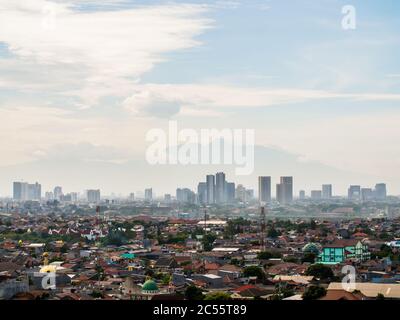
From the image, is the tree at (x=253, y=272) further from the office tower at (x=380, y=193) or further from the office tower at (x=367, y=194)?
the office tower at (x=367, y=194)

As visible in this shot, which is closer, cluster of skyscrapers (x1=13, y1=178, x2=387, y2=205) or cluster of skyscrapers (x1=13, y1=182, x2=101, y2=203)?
cluster of skyscrapers (x1=13, y1=178, x2=387, y2=205)

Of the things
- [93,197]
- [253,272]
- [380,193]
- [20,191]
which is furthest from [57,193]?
[253,272]

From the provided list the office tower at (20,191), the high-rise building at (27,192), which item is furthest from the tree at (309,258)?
the high-rise building at (27,192)

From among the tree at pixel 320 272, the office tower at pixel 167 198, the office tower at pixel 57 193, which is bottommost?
the tree at pixel 320 272

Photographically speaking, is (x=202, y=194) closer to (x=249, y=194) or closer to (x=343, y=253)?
(x=249, y=194)

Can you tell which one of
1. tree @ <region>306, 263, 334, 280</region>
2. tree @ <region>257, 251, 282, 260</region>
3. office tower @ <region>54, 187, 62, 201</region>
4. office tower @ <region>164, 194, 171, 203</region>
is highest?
office tower @ <region>54, 187, 62, 201</region>

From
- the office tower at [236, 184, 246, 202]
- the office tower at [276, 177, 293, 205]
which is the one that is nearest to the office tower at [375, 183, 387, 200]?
the office tower at [276, 177, 293, 205]

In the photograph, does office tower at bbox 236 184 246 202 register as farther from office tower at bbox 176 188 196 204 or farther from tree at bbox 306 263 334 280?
tree at bbox 306 263 334 280
